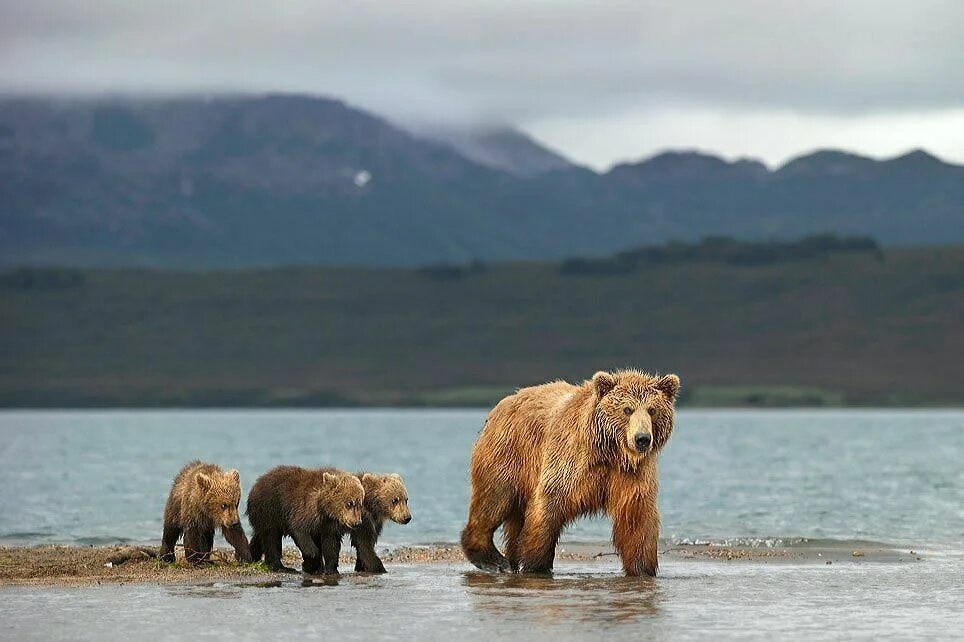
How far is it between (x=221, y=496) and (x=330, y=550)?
140 centimetres

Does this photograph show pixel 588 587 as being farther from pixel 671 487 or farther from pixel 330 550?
pixel 671 487

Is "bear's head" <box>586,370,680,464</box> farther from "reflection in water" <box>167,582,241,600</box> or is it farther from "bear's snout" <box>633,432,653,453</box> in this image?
"reflection in water" <box>167,582,241,600</box>

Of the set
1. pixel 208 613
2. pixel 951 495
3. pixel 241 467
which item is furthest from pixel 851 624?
pixel 241 467

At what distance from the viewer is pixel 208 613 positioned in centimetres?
1616

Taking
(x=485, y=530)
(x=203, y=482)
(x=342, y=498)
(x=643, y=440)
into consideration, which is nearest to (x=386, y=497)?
(x=342, y=498)

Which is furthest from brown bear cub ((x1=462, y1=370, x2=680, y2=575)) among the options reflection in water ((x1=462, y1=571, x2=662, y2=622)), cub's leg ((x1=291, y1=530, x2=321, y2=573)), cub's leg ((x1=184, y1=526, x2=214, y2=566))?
cub's leg ((x1=184, y1=526, x2=214, y2=566))

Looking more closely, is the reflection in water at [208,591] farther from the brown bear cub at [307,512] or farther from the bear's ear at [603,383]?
the bear's ear at [603,383]

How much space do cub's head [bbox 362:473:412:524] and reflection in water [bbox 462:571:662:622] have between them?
1039mm

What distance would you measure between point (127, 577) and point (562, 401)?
5.24m

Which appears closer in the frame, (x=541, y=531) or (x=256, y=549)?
(x=541, y=531)

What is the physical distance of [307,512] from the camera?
1961 cm

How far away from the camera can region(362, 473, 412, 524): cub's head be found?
65.4 ft

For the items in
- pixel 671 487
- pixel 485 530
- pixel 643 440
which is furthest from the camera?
pixel 671 487

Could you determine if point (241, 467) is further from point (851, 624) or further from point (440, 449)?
point (851, 624)
